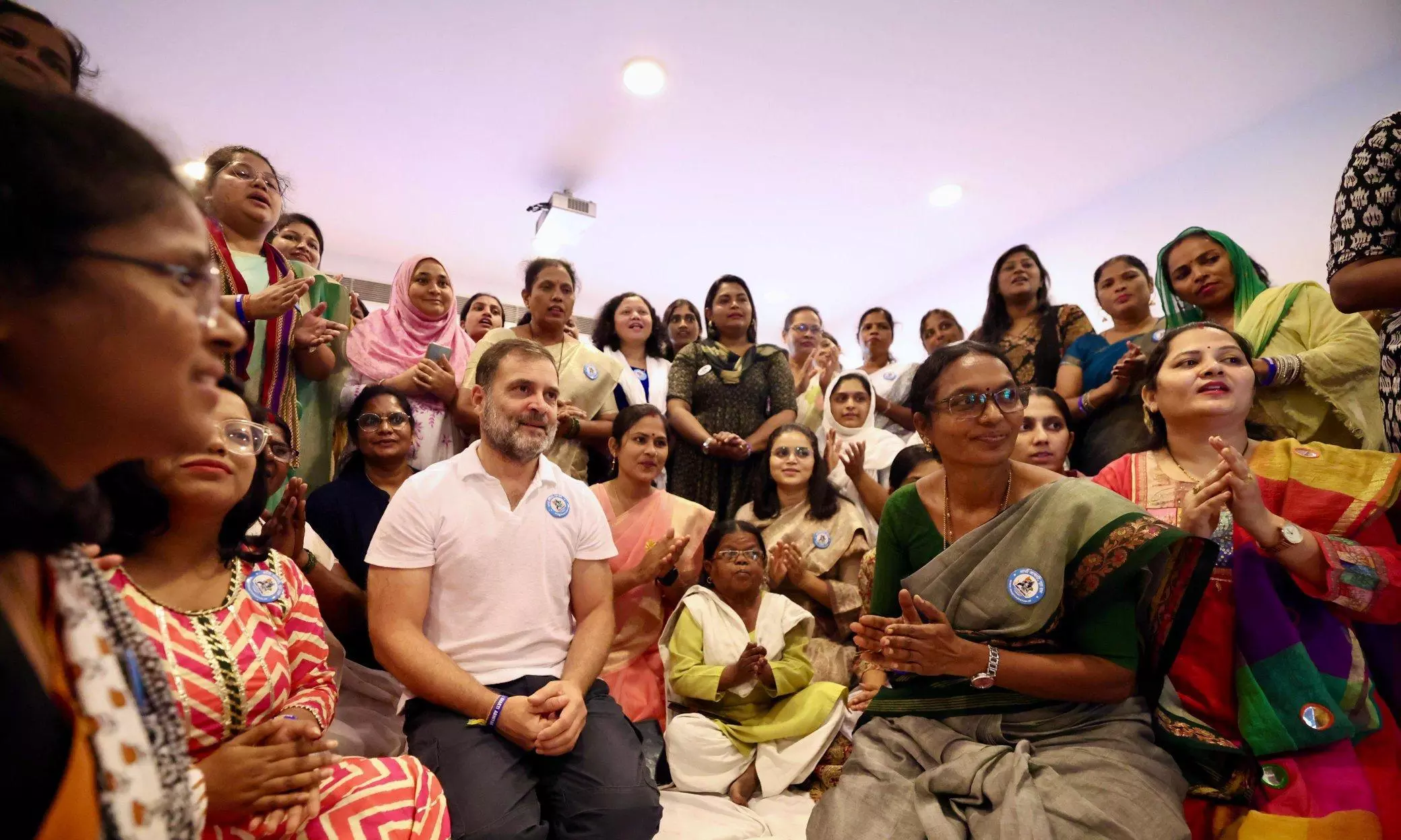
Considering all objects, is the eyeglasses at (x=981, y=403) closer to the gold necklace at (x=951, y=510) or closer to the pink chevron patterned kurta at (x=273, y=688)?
the gold necklace at (x=951, y=510)

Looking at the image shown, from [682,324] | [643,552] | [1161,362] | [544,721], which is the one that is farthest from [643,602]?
[682,324]

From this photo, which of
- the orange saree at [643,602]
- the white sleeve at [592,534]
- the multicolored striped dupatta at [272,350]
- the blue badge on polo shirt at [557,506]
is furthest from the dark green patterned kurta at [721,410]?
the multicolored striped dupatta at [272,350]

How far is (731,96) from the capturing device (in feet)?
17.3

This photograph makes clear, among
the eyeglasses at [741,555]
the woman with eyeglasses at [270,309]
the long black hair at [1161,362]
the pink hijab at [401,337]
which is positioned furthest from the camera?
the pink hijab at [401,337]

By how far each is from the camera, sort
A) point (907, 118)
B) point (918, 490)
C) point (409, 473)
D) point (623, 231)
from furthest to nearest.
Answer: point (623, 231) < point (907, 118) < point (409, 473) < point (918, 490)

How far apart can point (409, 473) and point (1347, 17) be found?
6.56 metres

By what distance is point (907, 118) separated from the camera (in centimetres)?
564

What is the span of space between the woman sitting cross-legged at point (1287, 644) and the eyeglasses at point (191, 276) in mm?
2364

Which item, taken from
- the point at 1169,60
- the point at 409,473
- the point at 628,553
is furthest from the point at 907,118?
the point at 409,473

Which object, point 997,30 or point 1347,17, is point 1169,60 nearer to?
point 1347,17

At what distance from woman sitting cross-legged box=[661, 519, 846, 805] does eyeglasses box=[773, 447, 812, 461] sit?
2.71 feet

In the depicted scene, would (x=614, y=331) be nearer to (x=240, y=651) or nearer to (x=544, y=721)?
(x=544, y=721)

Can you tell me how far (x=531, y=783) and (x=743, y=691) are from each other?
51.3 inches

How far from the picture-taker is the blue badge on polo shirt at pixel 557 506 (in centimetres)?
255
